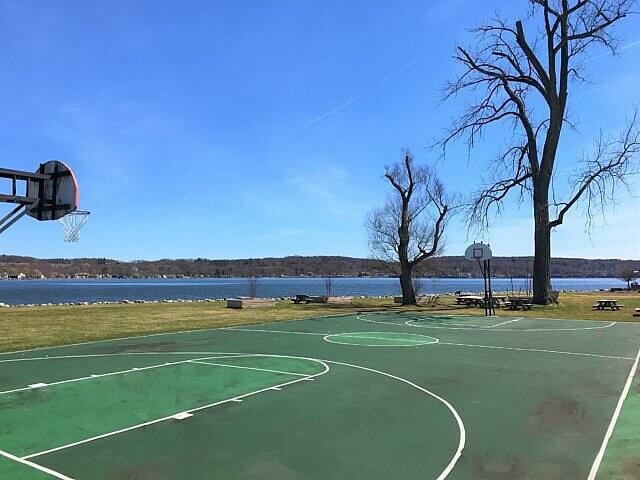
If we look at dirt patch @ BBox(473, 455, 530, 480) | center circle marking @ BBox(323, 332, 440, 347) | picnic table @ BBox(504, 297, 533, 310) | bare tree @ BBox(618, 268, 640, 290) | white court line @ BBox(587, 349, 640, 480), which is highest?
bare tree @ BBox(618, 268, 640, 290)

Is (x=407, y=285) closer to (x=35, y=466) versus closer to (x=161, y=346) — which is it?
(x=161, y=346)

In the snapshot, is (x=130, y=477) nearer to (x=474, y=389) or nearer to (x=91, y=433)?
(x=91, y=433)

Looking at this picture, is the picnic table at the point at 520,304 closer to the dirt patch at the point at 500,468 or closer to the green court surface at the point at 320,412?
the green court surface at the point at 320,412

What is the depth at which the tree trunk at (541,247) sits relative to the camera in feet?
96.3

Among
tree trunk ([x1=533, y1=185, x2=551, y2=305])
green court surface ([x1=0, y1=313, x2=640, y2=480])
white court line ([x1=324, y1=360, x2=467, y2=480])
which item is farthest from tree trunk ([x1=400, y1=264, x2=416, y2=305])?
white court line ([x1=324, y1=360, x2=467, y2=480])

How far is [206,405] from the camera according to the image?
7398 mm

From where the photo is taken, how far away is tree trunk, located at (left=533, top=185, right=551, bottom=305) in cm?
2936

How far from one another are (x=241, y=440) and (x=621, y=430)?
13.9 feet

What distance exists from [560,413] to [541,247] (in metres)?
24.5

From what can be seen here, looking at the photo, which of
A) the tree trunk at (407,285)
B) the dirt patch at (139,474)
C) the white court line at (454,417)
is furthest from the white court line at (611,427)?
the tree trunk at (407,285)

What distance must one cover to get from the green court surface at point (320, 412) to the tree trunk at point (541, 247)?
1627 centimetres

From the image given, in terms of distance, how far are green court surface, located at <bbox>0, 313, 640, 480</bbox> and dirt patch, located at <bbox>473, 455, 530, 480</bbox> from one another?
17 mm

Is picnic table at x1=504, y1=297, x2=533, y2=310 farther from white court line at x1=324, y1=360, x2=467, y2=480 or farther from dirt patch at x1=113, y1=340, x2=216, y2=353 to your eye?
white court line at x1=324, y1=360, x2=467, y2=480

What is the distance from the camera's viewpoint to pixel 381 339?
Answer: 1519cm
